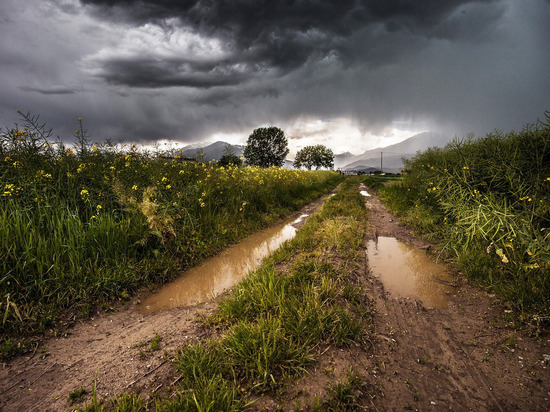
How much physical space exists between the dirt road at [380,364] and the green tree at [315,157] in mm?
95724

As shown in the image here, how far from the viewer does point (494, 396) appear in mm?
2064

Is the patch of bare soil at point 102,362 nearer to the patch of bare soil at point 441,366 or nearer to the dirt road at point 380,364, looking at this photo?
the dirt road at point 380,364

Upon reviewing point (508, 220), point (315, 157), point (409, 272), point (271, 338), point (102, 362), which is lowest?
point (409, 272)

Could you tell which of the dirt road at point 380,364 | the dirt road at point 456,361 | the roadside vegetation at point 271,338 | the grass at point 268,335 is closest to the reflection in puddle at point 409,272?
the dirt road at point 456,361

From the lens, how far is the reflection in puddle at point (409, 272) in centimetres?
384

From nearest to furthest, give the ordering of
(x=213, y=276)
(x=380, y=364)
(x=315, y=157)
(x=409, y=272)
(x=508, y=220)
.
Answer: (x=380, y=364) < (x=508, y=220) < (x=409, y=272) < (x=213, y=276) < (x=315, y=157)

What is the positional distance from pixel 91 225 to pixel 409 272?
6037 mm

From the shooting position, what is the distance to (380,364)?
7.78 ft

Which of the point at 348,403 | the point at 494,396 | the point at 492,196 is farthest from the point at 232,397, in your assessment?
the point at 492,196

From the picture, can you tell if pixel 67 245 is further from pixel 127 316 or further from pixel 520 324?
pixel 520 324

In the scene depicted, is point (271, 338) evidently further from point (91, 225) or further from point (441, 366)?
point (91, 225)

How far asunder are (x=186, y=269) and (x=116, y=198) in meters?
2.30

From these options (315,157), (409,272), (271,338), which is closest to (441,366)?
(271,338)

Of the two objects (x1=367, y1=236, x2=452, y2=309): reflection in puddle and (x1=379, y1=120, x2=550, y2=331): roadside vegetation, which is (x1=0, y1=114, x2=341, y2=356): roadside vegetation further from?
(x1=379, y1=120, x2=550, y2=331): roadside vegetation
